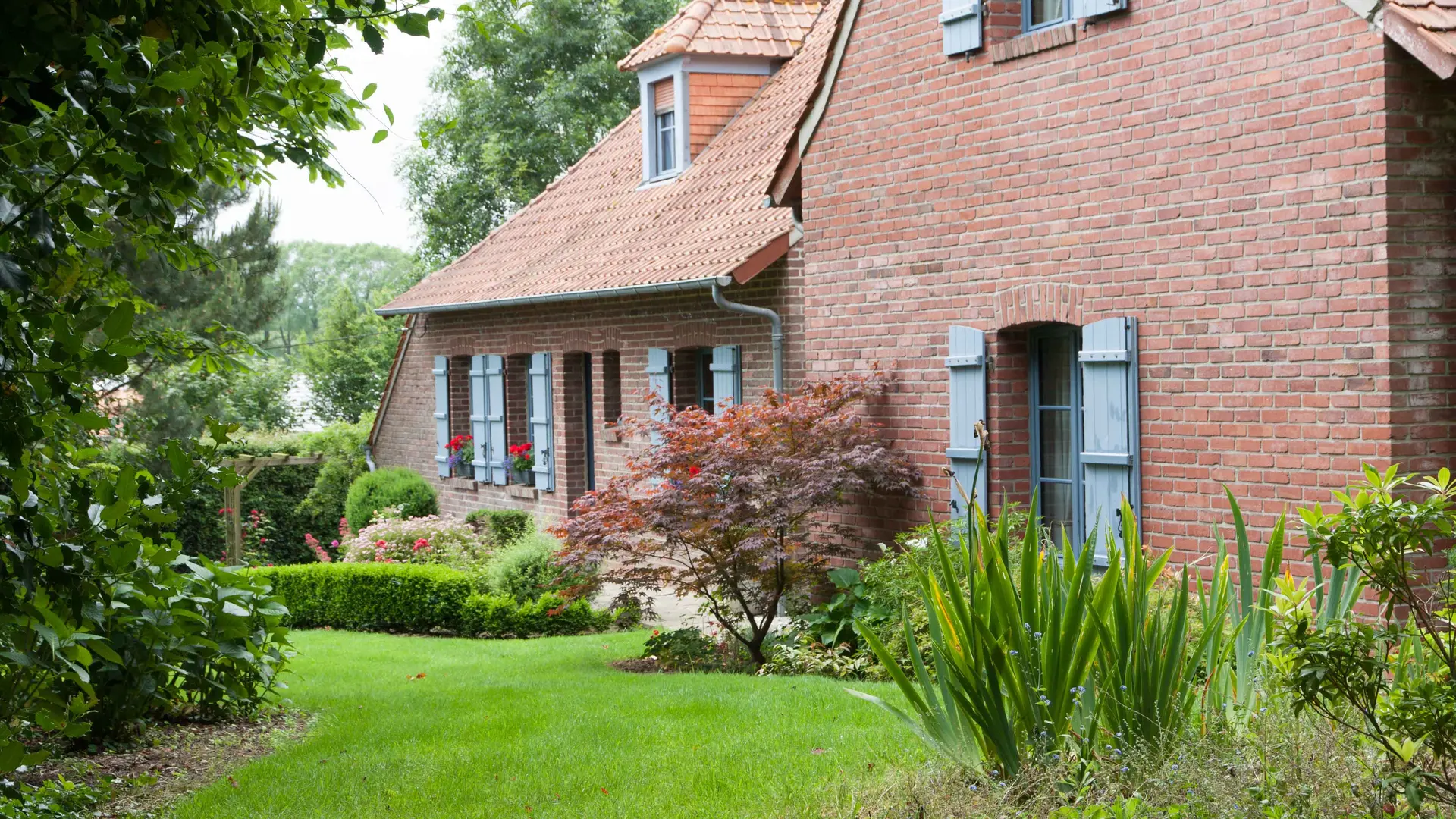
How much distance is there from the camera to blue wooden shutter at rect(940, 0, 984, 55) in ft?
30.3

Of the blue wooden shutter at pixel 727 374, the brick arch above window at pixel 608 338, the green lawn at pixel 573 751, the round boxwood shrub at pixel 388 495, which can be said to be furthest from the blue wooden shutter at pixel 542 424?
the green lawn at pixel 573 751

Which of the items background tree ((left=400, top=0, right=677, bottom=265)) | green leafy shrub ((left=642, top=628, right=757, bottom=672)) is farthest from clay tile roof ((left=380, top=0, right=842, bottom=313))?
background tree ((left=400, top=0, right=677, bottom=265))

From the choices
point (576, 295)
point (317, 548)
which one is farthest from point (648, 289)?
point (317, 548)

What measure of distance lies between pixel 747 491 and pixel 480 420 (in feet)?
30.5

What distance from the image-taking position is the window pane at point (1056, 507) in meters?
9.27

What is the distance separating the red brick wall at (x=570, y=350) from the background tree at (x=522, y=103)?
388 inches

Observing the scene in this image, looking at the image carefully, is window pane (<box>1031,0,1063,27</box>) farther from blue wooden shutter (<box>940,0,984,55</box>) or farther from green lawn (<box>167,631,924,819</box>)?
green lawn (<box>167,631,924,819</box>)

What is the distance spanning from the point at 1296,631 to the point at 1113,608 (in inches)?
35.2

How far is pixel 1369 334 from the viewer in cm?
710

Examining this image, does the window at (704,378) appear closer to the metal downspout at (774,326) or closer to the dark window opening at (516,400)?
the metal downspout at (774,326)

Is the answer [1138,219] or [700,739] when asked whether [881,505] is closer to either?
[1138,219]

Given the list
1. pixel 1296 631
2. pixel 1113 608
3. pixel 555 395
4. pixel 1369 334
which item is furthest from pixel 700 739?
pixel 555 395

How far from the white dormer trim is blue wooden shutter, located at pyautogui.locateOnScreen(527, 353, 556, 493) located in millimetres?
2586

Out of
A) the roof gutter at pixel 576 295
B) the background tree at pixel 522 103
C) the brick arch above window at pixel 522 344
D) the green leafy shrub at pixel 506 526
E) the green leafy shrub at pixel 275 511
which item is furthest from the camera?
the background tree at pixel 522 103
